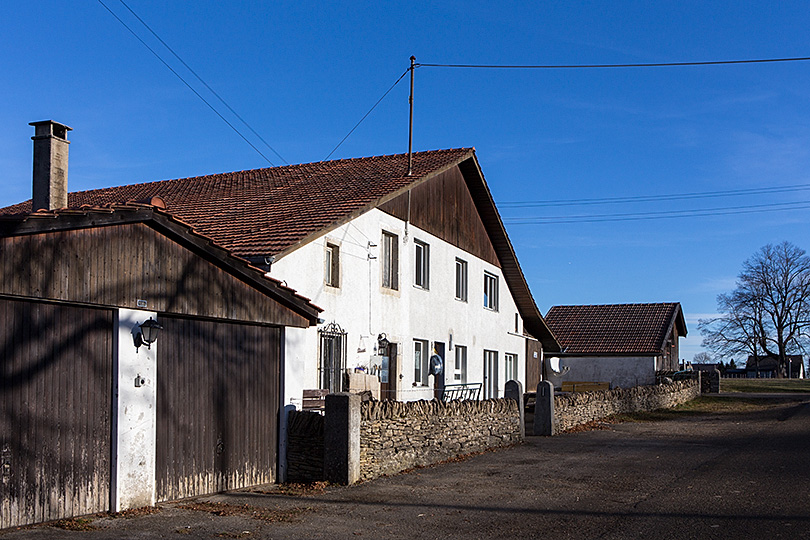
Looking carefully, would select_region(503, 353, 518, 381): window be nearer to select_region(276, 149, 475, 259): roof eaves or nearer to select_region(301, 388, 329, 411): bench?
select_region(276, 149, 475, 259): roof eaves

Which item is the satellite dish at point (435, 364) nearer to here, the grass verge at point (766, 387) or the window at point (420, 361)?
the window at point (420, 361)

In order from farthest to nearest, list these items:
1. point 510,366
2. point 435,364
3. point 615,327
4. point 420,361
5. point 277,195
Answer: point 615,327
point 510,366
point 420,361
point 435,364
point 277,195

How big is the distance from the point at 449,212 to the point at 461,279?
7.26ft

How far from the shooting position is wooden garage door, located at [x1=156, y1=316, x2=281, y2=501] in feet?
34.1

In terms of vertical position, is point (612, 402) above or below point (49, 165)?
below

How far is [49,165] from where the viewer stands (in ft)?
36.1

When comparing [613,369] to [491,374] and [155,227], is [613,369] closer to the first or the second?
[491,374]

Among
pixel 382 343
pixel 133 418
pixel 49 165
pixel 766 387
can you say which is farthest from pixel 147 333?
pixel 766 387

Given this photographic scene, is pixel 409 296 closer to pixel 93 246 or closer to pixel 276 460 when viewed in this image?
pixel 276 460

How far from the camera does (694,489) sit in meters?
11.6

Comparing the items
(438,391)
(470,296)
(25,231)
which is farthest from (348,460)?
(470,296)

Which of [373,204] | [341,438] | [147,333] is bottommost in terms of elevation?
[341,438]

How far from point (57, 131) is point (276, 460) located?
564 centimetres

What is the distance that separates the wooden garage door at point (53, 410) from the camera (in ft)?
27.6
